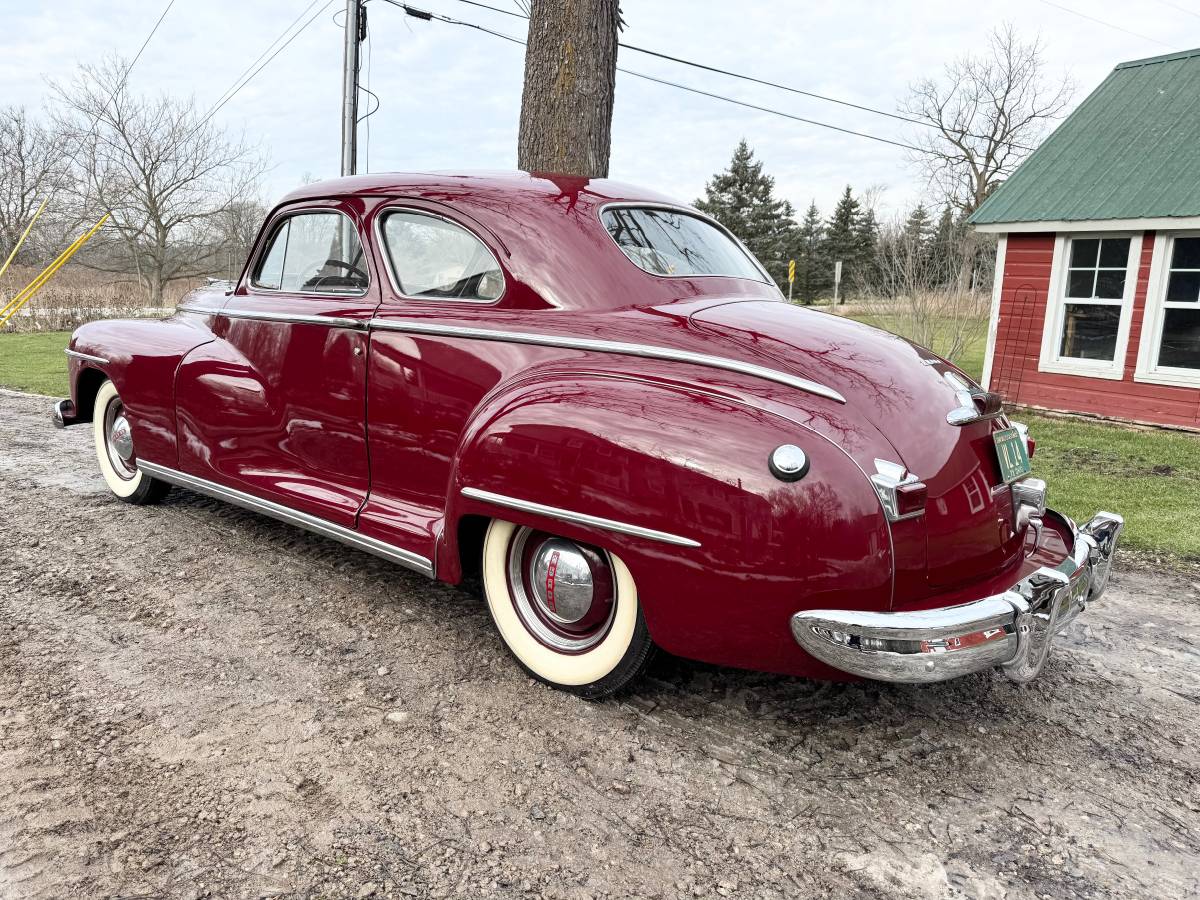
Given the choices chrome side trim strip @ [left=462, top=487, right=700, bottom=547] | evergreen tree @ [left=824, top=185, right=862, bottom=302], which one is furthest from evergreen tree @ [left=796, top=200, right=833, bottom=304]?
chrome side trim strip @ [left=462, top=487, right=700, bottom=547]

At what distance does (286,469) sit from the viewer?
3.60 metres

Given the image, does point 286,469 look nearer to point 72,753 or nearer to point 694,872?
point 72,753

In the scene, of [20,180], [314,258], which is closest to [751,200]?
[20,180]

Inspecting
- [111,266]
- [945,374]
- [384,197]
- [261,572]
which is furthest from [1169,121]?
[111,266]

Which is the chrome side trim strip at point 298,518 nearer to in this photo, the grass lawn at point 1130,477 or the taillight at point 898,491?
the taillight at point 898,491

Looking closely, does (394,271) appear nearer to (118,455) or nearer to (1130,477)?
(118,455)

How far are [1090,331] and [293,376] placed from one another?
9408mm

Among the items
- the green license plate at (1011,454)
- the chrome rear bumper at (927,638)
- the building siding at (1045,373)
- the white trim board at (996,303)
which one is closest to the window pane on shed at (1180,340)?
the building siding at (1045,373)

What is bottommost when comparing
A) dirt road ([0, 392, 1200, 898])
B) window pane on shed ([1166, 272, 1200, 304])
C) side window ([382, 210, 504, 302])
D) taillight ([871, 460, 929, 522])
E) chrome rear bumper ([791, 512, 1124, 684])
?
dirt road ([0, 392, 1200, 898])

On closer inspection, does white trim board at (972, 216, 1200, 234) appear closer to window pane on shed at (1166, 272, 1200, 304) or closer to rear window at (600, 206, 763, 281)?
window pane on shed at (1166, 272, 1200, 304)

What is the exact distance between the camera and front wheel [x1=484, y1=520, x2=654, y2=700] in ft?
8.46

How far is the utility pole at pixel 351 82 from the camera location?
39.2ft

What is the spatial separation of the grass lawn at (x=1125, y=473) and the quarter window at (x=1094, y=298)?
0.93 meters

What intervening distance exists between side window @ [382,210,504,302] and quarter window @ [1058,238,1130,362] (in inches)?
347
